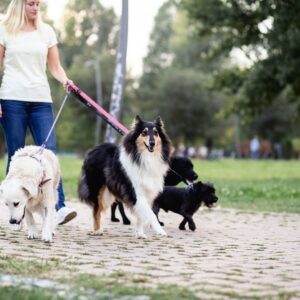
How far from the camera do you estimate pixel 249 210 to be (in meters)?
13.6

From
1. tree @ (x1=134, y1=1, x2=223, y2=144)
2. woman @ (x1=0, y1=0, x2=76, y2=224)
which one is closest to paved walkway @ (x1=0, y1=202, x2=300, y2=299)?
woman @ (x1=0, y1=0, x2=76, y2=224)

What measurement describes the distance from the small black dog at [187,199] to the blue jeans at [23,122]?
2.05 metres

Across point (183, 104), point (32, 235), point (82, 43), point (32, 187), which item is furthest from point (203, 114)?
point (32, 187)

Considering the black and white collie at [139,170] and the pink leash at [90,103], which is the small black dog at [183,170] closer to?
the pink leash at [90,103]

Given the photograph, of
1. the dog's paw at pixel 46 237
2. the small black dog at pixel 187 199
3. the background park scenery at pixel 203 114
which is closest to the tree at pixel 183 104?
the background park scenery at pixel 203 114

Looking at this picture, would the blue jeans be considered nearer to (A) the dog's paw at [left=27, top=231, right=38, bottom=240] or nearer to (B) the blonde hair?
(B) the blonde hair

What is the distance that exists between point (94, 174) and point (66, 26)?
67522 millimetres

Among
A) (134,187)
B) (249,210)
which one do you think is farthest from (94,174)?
(249,210)

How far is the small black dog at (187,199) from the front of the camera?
1011cm

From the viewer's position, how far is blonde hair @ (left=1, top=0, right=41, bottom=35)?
28.2 feet

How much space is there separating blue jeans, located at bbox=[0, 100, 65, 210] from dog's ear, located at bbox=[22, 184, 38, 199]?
1527 mm

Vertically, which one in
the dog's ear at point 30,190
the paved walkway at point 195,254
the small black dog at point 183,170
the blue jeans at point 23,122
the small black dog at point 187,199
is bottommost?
the paved walkway at point 195,254

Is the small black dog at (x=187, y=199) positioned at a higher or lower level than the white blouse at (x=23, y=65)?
lower

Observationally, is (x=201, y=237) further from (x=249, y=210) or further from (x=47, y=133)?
(x=249, y=210)
